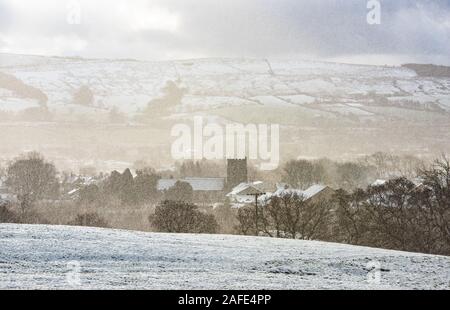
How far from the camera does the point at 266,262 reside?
30797 mm

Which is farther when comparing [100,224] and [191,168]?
[191,168]

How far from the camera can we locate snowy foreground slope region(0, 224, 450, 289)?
80.1 feet

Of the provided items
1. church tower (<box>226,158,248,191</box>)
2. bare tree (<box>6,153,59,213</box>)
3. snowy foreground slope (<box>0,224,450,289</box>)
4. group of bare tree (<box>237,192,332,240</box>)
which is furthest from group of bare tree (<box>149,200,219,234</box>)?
church tower (<box>226,158,248,191</box>)

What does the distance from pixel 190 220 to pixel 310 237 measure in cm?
1640

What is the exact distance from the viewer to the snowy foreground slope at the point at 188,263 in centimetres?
2442

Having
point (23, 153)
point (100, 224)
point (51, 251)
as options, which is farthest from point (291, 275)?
point (23, 153)

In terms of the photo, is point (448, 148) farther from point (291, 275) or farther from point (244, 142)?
point (291, 275)

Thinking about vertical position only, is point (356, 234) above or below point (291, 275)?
below

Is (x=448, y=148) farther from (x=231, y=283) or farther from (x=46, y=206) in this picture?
(x=231, y=283)

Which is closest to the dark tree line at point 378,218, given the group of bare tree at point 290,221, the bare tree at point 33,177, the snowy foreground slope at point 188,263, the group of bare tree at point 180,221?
the group of bare tree at point 290,221

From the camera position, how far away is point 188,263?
98.0 ft

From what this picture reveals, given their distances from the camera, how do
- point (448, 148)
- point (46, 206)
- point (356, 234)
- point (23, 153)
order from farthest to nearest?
point (23, 153) < point (46, 206) < point (448, 148) < point (356, 234)

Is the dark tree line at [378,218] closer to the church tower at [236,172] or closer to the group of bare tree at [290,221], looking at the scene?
the group of bare tree at [290,221]

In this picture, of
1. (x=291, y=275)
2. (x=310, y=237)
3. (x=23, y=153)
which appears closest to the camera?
(x=291, y=275)
